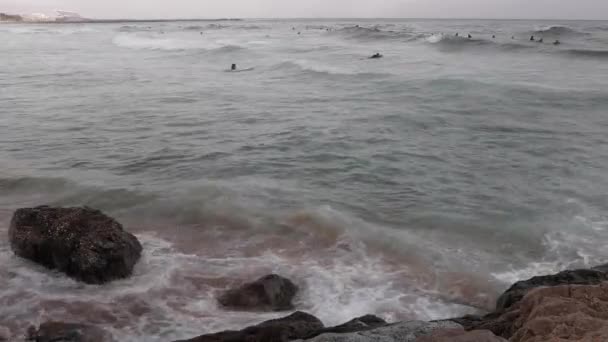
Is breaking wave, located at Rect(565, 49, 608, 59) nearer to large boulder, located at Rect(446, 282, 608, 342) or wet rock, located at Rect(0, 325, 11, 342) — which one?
large boulder, located at Rect(446, 282, 608, 342)

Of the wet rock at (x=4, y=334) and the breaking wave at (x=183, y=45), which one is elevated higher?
the breaking wave at (x=183, y=45)

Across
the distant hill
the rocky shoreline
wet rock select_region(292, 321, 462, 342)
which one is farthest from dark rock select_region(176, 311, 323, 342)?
the distant hill

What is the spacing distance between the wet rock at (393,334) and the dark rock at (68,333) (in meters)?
2.69

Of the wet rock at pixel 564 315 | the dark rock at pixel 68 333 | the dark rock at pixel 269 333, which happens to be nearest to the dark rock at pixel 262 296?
the dark rock at pixel 269 333

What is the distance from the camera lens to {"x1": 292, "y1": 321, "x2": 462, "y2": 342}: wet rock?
15.3ft

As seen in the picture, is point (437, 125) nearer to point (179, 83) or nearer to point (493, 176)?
point (493, 176)

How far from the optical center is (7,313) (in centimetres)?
646

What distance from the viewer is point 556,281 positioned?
6430 mm

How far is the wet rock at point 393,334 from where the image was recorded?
4676mm

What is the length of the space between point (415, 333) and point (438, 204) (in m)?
5.95

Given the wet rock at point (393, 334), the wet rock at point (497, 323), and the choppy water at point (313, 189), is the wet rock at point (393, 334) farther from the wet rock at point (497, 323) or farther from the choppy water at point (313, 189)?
the choppy water at point (313, 189)

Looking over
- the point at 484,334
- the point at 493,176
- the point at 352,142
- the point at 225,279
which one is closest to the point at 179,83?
the point at 352,142

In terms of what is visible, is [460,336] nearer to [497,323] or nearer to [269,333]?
[497,323]

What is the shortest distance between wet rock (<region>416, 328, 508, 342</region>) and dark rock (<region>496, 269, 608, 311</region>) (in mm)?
2035
